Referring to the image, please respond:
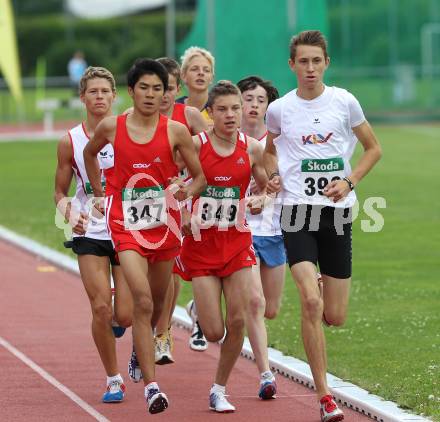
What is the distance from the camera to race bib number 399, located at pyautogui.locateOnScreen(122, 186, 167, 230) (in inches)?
334

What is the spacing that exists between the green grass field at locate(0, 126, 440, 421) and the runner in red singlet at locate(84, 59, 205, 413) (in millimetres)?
1699

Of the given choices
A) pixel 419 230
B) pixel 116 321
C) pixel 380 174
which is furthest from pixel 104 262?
pixel 380 174

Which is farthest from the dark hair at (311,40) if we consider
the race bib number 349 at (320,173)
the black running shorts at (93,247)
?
the black running shorts at (93,247)

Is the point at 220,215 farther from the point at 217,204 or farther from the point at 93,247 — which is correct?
the point at 93,247

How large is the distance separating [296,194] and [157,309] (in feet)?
Answer: 3.97

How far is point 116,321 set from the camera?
922 cm

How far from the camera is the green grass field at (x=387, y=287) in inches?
378

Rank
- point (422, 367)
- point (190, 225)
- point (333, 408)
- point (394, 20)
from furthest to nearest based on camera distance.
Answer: point (394, 20) < point (422, 367) < point (190, 225) < point (333, 408)

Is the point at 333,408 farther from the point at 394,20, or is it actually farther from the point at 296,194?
the point at 394,20

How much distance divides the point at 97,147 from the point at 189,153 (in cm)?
63

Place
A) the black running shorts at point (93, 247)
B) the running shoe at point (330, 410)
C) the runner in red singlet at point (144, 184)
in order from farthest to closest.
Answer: the black running shorts at point (93, 247)
the runner in red singlet at point (144, 184)
the running shoe at point (330, 410)

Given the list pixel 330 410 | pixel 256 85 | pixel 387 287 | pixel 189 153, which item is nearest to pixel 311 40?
pixel 189 153

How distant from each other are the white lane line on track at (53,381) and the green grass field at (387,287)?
6.05 ft

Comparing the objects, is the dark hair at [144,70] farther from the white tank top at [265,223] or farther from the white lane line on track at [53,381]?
the white lane line on track at [53,381]
